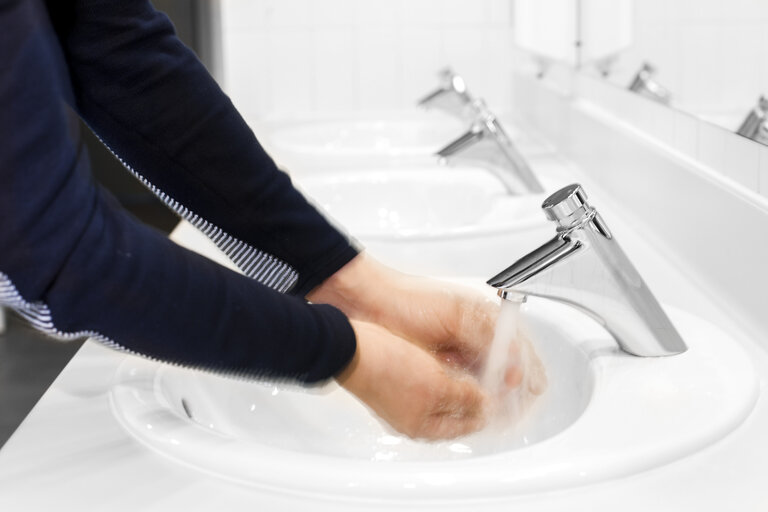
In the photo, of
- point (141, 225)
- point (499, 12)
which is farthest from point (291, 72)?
point (141, 225)

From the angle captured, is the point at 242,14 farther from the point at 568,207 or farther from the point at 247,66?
the point at 568,207

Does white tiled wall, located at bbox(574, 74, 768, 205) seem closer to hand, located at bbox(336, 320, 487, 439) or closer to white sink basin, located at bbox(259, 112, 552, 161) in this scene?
hand, located at bbox(336, 320, 487, 439)

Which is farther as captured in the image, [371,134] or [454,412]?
[371,134]

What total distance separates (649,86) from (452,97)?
0.43 meters

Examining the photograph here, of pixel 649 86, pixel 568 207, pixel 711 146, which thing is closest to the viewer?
pixel 568 207

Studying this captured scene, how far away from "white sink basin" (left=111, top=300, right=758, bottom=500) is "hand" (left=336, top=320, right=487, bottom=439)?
0.02 meters

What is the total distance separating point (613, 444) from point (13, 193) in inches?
12.6

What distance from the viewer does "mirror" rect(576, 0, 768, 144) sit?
2.63ft

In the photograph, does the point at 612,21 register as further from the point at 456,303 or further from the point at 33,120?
the point at 33,120

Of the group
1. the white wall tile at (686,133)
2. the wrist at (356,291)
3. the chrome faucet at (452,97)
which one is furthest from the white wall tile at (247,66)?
the wrist at (356,291)

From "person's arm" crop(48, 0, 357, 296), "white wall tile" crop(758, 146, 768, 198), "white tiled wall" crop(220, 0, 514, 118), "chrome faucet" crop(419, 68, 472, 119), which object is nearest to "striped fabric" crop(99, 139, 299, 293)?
"person's arm" crop(48, 0, 357, 296)

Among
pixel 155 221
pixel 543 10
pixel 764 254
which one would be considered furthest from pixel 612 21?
pixel 155 221

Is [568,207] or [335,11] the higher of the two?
[568,207]

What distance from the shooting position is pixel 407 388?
24.8 inches
